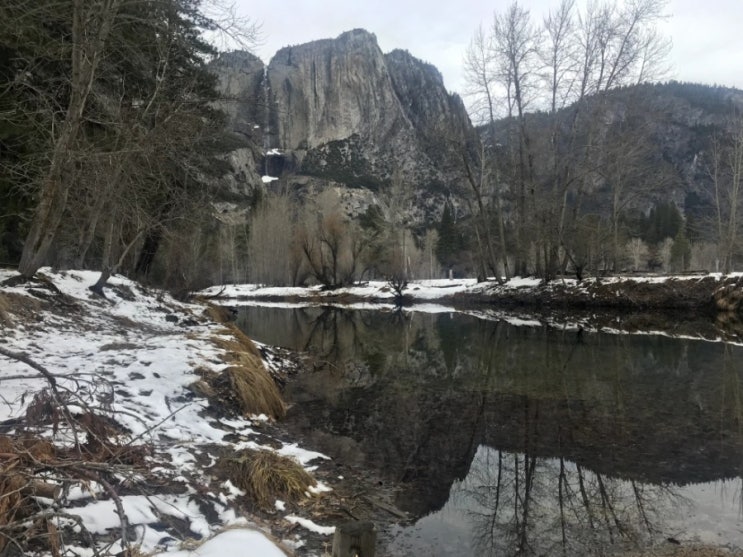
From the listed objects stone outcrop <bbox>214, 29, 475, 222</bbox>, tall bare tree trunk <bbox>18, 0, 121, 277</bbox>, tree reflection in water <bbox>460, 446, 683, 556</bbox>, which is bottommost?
tree reflection in water <bbox>460, 446, 683, 556</bbox>

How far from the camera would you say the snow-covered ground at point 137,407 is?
2.86 meters

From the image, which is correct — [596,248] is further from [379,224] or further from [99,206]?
[379,224]

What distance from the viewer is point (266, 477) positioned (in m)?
4.31

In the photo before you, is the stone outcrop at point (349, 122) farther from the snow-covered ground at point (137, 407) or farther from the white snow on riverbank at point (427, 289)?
the snow-covered ground at point (137, 407)

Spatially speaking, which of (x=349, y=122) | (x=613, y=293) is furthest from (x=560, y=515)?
(x=349, y=122)

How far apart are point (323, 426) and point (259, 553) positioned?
4473 millimetres

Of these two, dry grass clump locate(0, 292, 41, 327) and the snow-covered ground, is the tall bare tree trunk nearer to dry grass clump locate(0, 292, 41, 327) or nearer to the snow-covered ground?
dry grass clump locate(0, 292, 41, 327)

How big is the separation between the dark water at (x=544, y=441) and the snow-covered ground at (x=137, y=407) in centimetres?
120

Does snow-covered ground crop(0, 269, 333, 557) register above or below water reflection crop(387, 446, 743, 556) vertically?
above

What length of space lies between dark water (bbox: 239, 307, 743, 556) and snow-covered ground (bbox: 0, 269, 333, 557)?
120 centimetres

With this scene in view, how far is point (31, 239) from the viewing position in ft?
29.8

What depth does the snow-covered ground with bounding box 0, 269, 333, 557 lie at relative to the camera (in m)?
2.86

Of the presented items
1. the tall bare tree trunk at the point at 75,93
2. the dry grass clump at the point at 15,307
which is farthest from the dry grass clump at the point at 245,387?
the tall bare tree trunk at the point at 75,93

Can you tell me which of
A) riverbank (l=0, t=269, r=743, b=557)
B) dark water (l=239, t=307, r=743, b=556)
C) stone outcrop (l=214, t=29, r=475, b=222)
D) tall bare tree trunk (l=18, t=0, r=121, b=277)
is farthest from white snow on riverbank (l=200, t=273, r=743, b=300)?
stone outcrop (l=214, t=29, r=475, b=222)
